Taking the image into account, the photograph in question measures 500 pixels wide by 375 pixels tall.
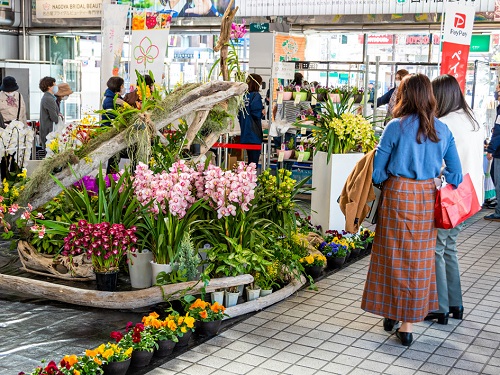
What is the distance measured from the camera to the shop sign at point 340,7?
10.2 metres

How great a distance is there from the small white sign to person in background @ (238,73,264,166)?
0.53 metres

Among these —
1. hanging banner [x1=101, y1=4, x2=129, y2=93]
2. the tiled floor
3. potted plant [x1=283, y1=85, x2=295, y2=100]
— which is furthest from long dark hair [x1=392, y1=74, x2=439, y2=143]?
hanging banner [x1=101, y1=4, x2=129, y2=93]

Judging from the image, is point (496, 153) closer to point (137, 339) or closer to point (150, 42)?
point (150, 42)

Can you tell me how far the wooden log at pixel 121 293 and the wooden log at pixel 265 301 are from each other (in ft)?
0.53

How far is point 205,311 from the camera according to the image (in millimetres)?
4457

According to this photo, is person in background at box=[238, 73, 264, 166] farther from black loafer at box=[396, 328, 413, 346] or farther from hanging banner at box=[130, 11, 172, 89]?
black loafer at box=[396, 328, 413, 346]

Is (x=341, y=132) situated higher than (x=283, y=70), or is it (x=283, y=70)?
(x=283, y=70)

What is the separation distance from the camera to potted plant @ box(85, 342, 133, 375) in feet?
12.1

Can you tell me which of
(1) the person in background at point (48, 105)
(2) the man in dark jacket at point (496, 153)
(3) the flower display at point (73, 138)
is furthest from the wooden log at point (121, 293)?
(1) the person in background at point (48, 105)

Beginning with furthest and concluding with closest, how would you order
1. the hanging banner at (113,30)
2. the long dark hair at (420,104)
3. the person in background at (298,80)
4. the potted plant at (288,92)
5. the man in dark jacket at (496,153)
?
the person in background at (298,80), the potted plant at (288,92), the hanging banner at (113,30), the man in dark jacket at (496,153), the long dark hair at (420,104)

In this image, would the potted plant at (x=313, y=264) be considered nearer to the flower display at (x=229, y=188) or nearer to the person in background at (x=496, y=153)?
the flower display at (x=229, y=188)

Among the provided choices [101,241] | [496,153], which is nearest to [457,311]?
[101,241]

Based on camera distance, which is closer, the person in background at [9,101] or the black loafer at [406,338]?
the black loafer at [406,338]

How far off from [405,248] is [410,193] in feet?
1.10
